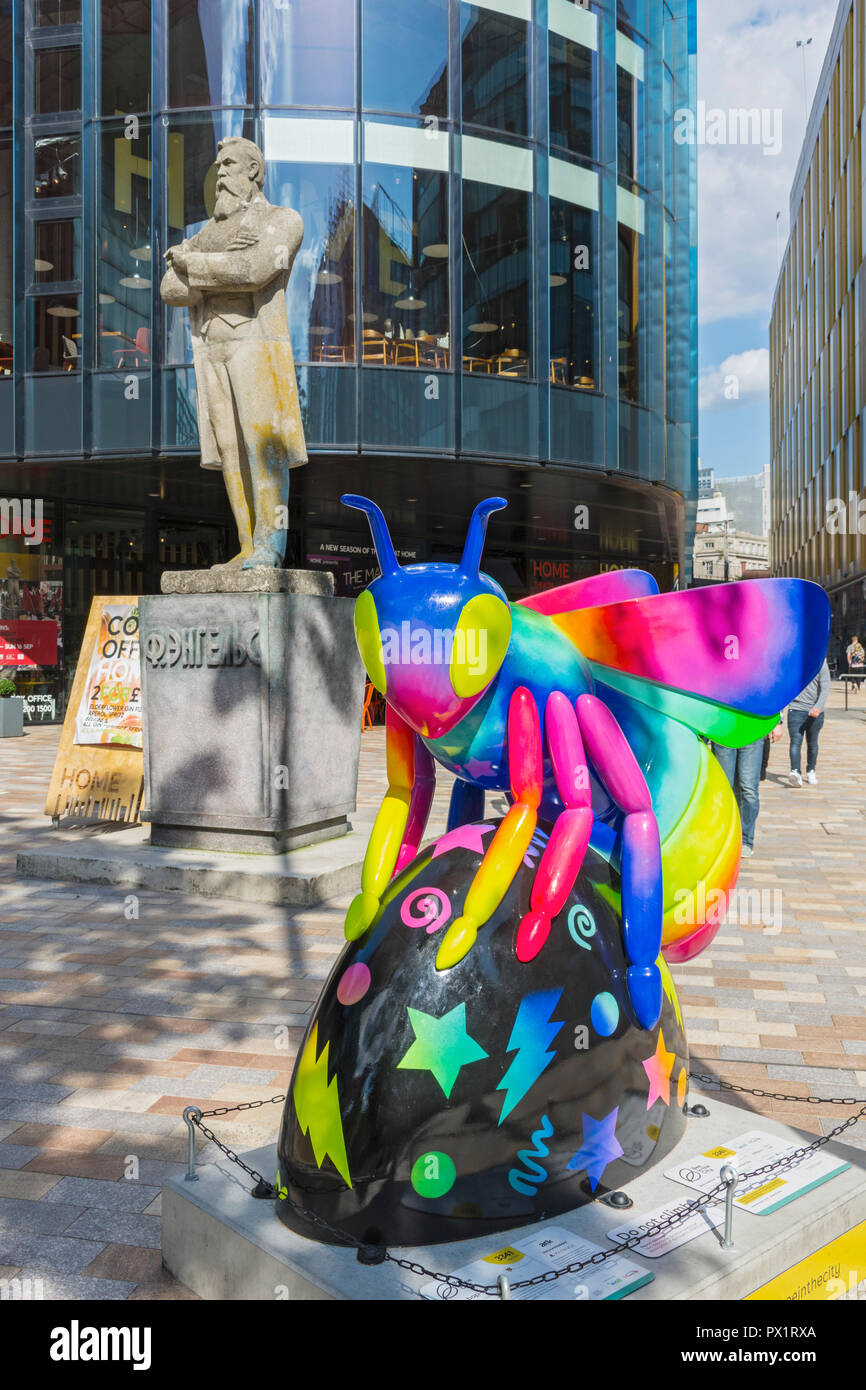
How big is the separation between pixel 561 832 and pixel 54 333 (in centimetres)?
1933

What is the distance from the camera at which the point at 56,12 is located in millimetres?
19375

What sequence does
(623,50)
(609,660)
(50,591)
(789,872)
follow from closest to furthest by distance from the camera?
(609,660) < (789,872) < (623,50) < (50,591)

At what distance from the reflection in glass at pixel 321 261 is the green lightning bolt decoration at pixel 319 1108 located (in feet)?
54.5

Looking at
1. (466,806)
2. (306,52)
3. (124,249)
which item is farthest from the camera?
(124,249)

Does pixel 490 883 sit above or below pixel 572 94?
below

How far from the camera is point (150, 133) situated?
18719 millimetres

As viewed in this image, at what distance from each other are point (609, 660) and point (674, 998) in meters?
1.05

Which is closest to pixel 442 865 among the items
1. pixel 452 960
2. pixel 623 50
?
pixel 452 960

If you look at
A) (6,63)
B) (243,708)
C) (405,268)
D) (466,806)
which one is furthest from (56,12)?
(466,806)

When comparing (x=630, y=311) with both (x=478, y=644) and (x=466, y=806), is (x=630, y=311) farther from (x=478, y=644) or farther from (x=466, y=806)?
(x=478, y=644)

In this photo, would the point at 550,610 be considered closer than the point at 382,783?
Yes

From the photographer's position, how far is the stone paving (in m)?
3.62

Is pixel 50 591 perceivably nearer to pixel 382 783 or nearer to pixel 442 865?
pixel 382 783

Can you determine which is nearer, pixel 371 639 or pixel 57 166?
pixel 371 639
